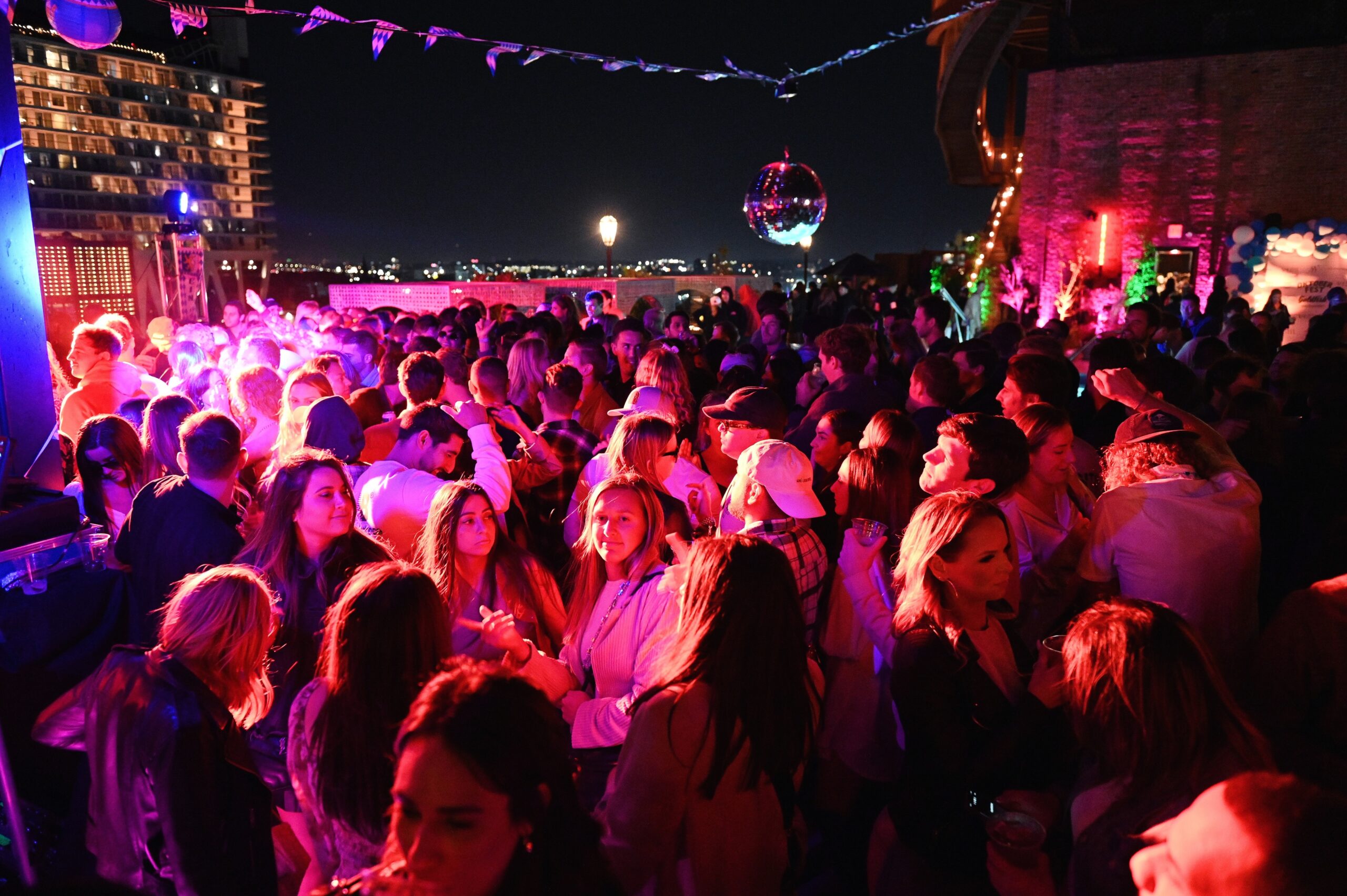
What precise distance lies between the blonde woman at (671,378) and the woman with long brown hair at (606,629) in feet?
6.07

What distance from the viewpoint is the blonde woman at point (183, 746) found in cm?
186

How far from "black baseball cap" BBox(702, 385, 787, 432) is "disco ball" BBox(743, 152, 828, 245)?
3.81m

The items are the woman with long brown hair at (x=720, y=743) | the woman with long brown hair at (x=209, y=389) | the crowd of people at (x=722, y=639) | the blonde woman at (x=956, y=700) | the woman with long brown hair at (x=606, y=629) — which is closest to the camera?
the crowd of people at (x=722, y=639)

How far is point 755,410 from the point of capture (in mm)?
3752

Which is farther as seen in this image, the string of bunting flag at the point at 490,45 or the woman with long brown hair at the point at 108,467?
the string of bunting flag at the point at 490,45

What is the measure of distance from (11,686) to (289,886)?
1.15 metres

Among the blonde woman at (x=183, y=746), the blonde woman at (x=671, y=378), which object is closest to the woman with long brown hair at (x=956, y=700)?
the blonde woman at (x=183, y=746)

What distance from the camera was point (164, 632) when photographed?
79.3 inches

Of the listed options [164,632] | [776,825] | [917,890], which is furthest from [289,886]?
[917,890]

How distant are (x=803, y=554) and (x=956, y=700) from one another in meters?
0.72

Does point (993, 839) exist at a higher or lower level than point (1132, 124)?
lower

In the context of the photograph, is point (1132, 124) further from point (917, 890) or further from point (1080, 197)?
point (917, 890)

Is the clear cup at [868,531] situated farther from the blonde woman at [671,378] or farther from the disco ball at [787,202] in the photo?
the disco ball at [787,202]

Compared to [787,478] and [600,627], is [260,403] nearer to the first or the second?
[600,627]
